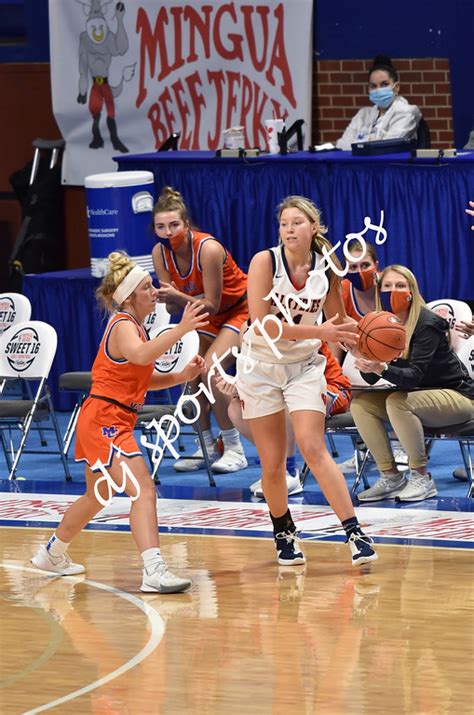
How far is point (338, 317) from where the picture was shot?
24.0 feet

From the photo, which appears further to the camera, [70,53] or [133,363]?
[70,53]

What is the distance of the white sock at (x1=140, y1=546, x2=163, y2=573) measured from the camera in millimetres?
7074

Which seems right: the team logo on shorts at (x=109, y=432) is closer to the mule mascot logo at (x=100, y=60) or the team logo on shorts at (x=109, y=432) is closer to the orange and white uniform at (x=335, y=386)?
the orange and white uniform at (x=335, y=386)

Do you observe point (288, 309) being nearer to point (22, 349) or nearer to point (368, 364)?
point (368, 364)

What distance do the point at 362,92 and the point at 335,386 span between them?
5292 millimetres

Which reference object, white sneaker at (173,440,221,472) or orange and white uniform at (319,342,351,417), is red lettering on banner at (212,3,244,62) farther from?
orange and white uniform at (319,342,351,417)

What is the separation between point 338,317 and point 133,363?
3.33 ft

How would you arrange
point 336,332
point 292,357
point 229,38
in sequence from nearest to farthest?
point 336,332, point 292,357, point 229,38

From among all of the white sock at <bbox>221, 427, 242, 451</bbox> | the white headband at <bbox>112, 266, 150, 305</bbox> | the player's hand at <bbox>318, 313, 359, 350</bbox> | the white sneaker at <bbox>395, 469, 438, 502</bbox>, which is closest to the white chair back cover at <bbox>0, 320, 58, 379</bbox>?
the white sock at <bbox>221, 427, 242, 451</bbox>

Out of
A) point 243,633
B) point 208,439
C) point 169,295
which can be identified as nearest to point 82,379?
point 208,439

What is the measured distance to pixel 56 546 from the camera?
750 cm

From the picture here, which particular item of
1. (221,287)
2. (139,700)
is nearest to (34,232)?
(221,287)

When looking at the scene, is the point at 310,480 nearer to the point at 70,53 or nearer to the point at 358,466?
the point at 358,466

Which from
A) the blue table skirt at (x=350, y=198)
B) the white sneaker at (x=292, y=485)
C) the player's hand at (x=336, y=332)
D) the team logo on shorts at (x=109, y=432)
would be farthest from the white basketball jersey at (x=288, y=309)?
the blue table skirt at (x=350, y=198)
